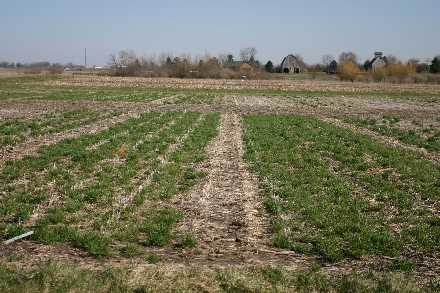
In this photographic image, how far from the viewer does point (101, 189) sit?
973 centimetres

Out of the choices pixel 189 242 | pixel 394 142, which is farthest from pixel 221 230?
pixel 394 142

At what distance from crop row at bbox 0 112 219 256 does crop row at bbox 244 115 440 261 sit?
223cm

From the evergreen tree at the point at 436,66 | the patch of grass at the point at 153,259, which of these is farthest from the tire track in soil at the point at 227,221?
the evergreen tree at the point at 436,66

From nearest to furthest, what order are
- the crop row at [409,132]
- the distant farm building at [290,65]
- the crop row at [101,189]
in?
the crop row at [101,189], the crop row at [409,132], the distant farm building at [290,65]

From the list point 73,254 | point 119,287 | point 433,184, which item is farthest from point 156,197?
point 433,184

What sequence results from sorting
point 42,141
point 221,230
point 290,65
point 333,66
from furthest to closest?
point 290,65
point 333,66
point 42,141
point 221,230

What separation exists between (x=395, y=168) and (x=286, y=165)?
333cm

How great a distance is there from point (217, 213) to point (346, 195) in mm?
3360

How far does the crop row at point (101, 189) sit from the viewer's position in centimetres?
722

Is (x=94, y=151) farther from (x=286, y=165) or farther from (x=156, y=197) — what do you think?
(x=286, y=165)

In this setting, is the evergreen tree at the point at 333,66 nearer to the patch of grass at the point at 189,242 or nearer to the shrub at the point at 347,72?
the shrub at the point at 347,72

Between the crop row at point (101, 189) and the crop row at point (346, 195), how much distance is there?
7.31ft

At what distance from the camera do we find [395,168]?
489 inches

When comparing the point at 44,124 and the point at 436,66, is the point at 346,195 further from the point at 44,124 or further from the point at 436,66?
the point at 436,66
